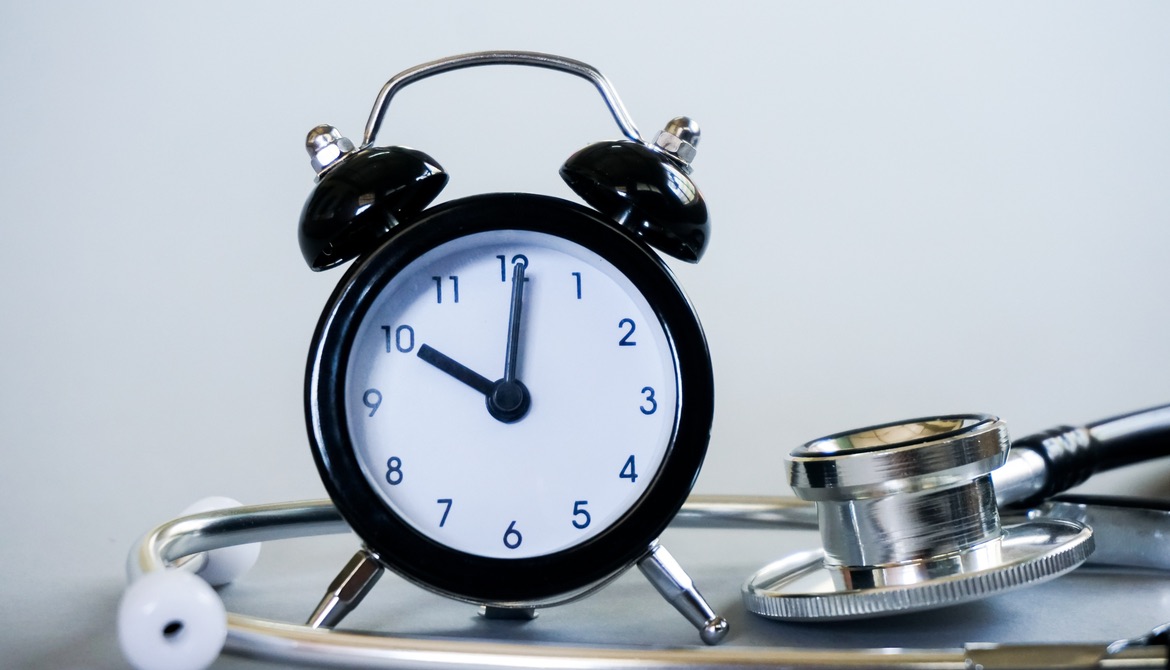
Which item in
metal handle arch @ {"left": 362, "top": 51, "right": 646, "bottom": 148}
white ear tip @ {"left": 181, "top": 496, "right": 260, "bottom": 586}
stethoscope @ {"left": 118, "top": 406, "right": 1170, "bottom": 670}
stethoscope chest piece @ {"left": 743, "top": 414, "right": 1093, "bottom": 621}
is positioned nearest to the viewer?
stethoscope @ {"left": 118, "top": 406, "right": 1170, "bottom": 670}

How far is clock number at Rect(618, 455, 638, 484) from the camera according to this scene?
934 millimetres

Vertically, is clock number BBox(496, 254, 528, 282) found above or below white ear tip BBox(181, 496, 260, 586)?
above

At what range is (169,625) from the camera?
2.57ft

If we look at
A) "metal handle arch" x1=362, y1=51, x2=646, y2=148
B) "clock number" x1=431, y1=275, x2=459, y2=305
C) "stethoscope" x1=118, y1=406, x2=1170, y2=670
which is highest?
"metal handle arch" x1=362, y1=51, x2=646, y2=148

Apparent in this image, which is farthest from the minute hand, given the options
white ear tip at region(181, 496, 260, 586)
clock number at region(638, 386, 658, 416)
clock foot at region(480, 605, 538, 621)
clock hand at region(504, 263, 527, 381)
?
white ear tip at region(181, 496, 260, 586)

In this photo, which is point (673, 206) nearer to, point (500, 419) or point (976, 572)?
point (500, 419)

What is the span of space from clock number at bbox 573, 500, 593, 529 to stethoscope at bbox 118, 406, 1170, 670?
17 centimetres

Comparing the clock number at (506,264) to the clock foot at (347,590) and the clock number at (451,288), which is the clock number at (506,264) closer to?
the clock number at (451,288)

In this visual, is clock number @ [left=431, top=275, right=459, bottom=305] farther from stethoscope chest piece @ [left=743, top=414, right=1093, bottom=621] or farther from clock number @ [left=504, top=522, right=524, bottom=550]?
stethoscope chest piece @ [left=743, top=414, right=1093, bottom=621]

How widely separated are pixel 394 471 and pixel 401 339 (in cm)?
11

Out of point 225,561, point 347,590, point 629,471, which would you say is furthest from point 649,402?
point 225,561

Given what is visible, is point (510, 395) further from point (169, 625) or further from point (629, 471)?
point (169, 625)

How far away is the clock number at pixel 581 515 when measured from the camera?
0.93m

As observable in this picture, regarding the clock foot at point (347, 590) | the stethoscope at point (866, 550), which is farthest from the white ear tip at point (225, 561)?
the clock foot at point (347, 590)
